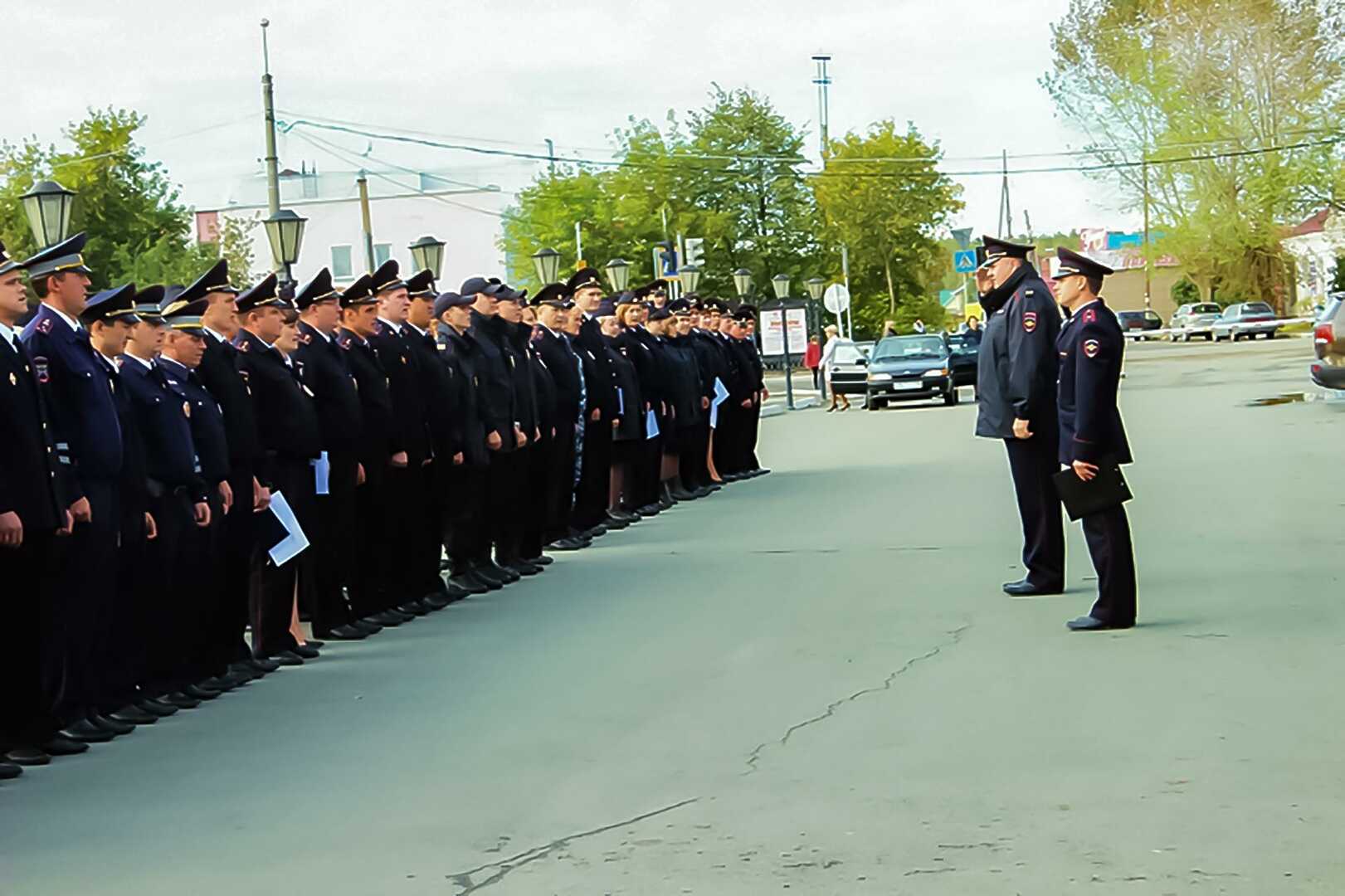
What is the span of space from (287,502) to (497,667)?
180cm

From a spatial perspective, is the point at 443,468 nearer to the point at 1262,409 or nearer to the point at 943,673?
the point at 943,673

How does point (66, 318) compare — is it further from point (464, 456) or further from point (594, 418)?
point (594, 418)

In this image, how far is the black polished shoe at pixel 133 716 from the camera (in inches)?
374

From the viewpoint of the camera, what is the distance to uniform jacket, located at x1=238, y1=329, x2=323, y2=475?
1141cm

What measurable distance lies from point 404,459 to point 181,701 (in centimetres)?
328

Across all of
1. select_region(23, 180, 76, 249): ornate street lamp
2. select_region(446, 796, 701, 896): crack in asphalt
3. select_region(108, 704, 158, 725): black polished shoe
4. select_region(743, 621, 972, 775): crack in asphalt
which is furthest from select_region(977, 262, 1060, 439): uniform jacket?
select_region(23, 180, 76, 249): ornate street lamp

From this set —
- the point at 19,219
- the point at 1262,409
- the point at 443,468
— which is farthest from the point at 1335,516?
the point at 19,219

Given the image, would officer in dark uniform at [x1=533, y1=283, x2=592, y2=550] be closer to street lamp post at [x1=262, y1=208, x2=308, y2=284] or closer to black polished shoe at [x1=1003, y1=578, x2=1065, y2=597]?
black polished shoe at [x1=1003, y1=578, x2=1065, y2=597]

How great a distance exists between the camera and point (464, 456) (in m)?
14.2

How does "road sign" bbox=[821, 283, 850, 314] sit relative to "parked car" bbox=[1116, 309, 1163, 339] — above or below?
above

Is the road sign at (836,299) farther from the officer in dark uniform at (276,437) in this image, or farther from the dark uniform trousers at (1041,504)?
the officer in dark uniform at (276,437)

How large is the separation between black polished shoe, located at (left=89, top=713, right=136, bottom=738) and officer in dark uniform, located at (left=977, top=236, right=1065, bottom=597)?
17.8 feet

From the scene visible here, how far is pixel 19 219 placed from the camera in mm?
55844

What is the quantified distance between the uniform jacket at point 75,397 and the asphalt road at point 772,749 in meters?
1.25
